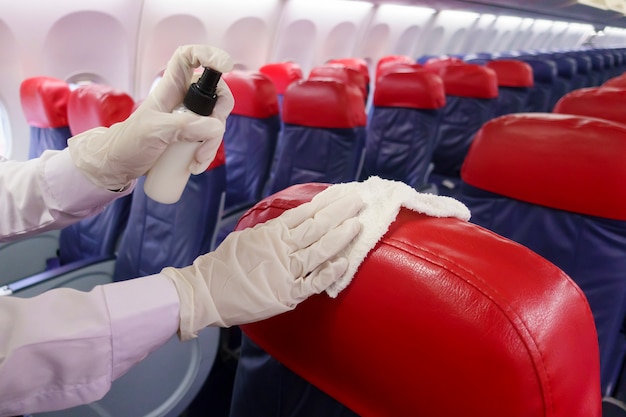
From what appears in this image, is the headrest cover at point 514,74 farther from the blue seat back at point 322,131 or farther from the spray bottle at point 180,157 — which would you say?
the spray bottle at point 180,157

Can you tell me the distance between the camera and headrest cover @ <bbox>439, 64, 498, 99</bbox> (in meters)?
3.37

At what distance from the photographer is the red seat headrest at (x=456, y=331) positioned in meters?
0.45

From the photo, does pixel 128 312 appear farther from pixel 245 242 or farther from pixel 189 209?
pixel 189 209

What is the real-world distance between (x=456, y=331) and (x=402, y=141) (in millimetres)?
2567

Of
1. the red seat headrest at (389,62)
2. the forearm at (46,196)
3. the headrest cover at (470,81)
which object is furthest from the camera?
the red seat headrest at (389,62)

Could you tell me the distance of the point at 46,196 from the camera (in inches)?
39.9

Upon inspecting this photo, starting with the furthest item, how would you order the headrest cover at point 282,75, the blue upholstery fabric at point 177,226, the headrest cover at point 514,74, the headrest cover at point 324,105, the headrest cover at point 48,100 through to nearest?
the headrest cover at point 282,75 → the headrest cover at point 514,74 → the headrest cover at point 48,100 → the headrest cover at point 324,105 → the blue upholstery fabric at point 177,226

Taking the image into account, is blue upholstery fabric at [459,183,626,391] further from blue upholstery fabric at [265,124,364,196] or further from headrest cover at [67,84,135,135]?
headrest cover at [67,84,135,135]

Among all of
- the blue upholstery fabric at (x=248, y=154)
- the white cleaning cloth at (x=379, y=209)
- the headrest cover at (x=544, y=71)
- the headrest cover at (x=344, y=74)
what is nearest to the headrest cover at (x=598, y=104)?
the white cleaning cloth at (x=379, y=209)

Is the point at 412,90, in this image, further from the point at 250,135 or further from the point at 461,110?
the point at 250,135

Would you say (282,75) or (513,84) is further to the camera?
(282,75)

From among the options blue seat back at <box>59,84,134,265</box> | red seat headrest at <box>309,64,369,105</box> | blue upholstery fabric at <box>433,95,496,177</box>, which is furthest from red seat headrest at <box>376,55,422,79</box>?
blue seat back at <box>59,84,134,265</box>

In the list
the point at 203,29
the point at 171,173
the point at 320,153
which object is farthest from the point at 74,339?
the point at 203,29

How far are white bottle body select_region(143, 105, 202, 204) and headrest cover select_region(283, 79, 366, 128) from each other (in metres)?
1.62
